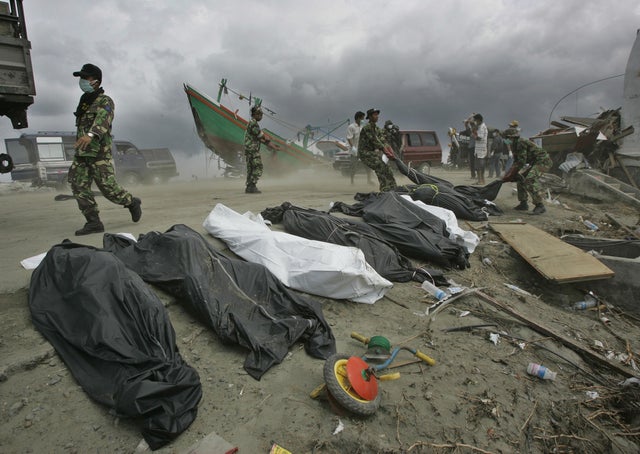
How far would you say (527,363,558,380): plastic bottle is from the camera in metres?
2.19

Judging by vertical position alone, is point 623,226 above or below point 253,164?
below

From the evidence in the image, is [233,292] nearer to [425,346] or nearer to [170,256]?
[170,256]

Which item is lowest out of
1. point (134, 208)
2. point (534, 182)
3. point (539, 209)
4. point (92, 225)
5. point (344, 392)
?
point (344, 392)

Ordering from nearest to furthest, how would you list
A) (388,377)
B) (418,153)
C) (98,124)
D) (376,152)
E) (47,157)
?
(388,377), (98,124), (376,152), (47,157), (418,153)

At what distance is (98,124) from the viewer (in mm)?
3539

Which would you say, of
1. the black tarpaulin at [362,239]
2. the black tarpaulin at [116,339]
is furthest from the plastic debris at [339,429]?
the black tarpaulin at [362,239]

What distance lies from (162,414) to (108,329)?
21.4 inches

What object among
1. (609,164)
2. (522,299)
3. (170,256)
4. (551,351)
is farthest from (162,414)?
(609,164)

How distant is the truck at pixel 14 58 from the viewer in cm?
361

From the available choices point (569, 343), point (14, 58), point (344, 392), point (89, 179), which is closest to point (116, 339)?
point (344, 392)

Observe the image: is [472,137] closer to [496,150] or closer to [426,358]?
[496,150]

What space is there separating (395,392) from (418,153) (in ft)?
39.6

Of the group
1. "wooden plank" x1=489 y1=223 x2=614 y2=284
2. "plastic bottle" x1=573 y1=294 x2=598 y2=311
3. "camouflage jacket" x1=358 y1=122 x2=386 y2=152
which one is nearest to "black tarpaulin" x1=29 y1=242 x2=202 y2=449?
"wooden plank" x1=489 y1=223 x2=614 y2=284

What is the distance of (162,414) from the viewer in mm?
1511
